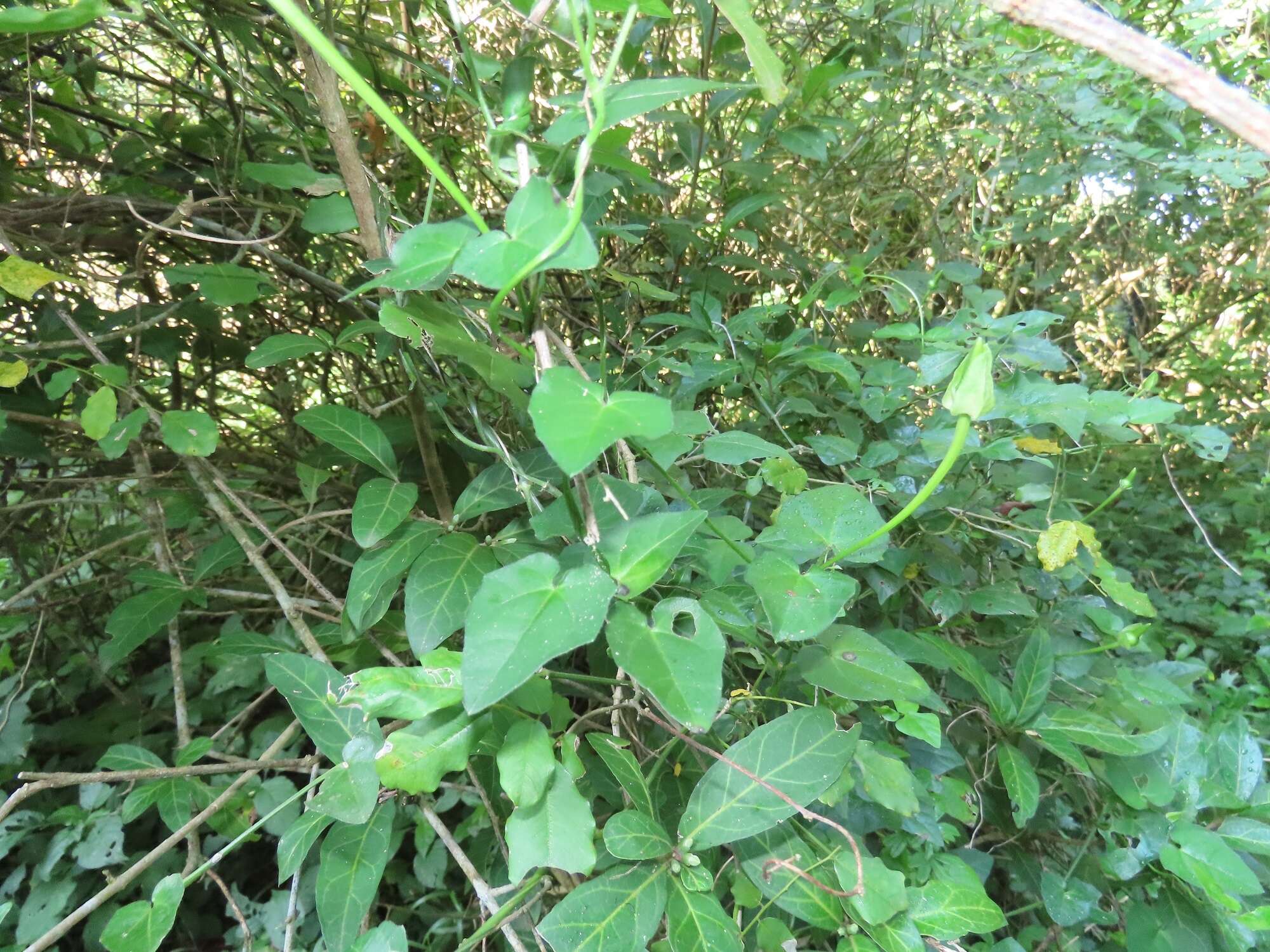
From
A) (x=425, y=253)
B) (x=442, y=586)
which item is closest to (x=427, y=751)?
(x=442, y=586)

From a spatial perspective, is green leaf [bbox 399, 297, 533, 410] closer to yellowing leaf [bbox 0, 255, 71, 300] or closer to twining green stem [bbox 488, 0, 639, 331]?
twining green stem [bbox 488, 0, 639, 331]

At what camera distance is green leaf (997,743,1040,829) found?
0.67 metres

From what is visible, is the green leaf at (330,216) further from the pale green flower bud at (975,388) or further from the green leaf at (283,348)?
the pale green flower bud at (975,388)

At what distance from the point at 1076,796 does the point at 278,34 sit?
133 cm

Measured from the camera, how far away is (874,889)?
523 mm

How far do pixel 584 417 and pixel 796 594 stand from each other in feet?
0.75

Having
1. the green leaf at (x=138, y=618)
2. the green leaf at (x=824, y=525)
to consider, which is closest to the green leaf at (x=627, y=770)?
the green leaf at (x=824, y=525)

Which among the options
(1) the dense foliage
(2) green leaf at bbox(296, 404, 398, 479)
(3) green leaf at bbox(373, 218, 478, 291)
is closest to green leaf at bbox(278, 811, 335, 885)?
(1) the dense foliage

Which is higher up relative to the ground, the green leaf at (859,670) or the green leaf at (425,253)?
the green leaf at (425,253)

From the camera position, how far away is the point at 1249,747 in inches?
28.7

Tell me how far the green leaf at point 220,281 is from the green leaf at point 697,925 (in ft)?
2.37

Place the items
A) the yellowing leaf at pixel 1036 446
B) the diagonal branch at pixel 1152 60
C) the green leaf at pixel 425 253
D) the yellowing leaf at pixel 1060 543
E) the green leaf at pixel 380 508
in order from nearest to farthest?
1. the diagonal branch at pixel 1152 60
2. the green leaf at pixel 425 253
3. the green leaf at pixel 380 508
4. the yellowing leaf at pixel 1060 543
5. the yellowing leaf at pixel 1036 446

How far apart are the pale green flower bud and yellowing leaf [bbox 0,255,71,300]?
0.92 m

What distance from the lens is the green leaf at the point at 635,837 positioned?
19.2 inches
